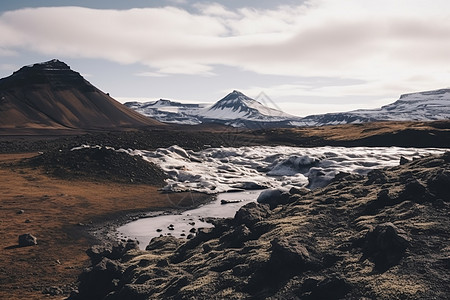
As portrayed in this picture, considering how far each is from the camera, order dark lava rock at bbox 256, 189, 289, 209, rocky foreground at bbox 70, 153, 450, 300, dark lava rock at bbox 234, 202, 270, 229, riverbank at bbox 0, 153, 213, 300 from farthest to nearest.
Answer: dark lava rock at bbox 256, 189, 289, 209 → riverbank at bbox 0, 153, 213, 300 → dark lava rock at bbox 234, 202, 270, 229 → rocky foreground at bbox 70, 153, 450, 300

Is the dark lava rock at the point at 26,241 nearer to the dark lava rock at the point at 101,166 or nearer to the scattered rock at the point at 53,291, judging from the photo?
the scattered rock at the point at 53,291

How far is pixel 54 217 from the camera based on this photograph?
43.2m

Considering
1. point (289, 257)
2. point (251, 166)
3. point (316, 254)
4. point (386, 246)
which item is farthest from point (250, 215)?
point (251, 166)

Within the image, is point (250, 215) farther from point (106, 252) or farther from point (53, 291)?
point (53, 291)

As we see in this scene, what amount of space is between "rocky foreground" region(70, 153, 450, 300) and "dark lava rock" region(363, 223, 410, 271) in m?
0.04

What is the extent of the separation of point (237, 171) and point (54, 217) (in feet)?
140

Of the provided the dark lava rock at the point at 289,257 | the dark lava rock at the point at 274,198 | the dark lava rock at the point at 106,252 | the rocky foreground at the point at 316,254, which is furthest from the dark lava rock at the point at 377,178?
the dark lava rock at the point at 106,252

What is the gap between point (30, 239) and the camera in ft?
111

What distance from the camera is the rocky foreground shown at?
16.0 m

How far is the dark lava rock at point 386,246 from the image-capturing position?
16953 millimetres

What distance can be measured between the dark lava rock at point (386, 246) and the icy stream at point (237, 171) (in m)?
25.6

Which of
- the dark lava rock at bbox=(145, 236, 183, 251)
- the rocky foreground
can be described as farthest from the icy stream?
the rocky foreground

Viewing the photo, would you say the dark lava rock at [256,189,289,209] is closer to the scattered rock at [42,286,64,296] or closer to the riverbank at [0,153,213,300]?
the riverbank at [0,153,213,300]

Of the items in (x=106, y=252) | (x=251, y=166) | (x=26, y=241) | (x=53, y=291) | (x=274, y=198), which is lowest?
(x=53, y=291)
